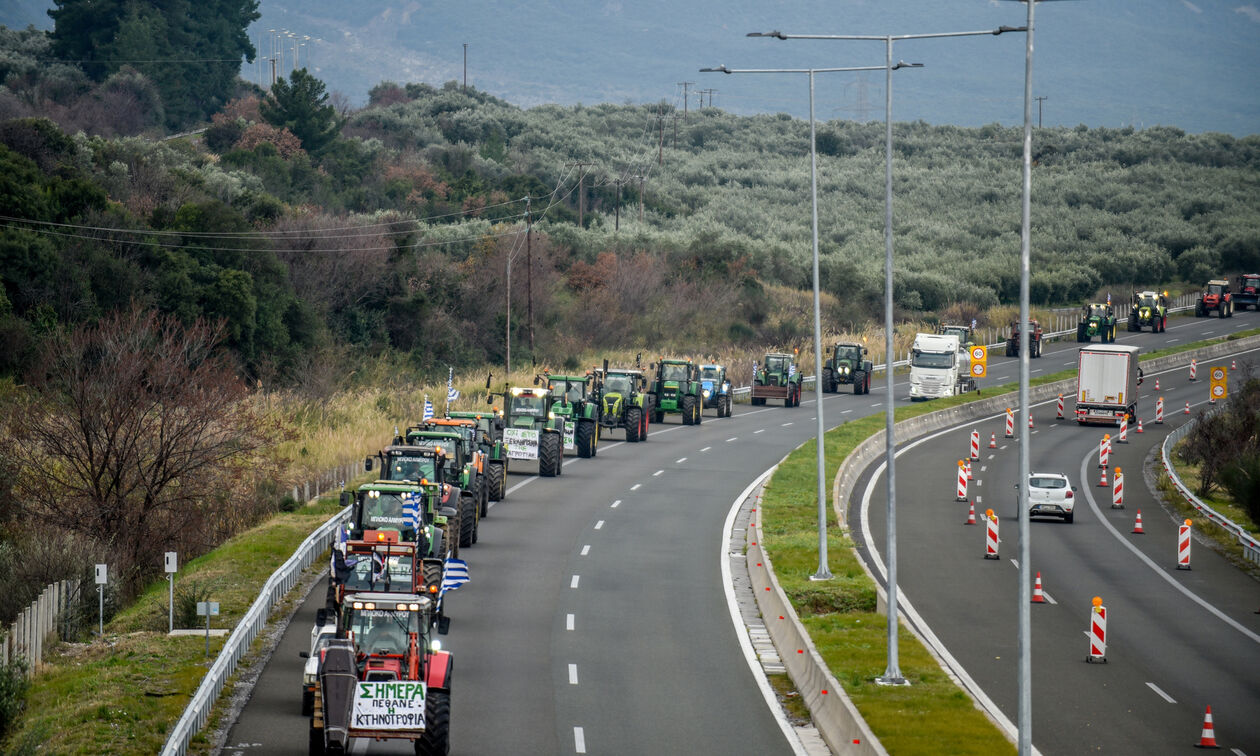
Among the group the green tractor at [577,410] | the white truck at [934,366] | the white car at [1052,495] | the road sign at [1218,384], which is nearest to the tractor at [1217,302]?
the white truck at [934,366]

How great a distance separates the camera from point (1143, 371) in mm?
77500

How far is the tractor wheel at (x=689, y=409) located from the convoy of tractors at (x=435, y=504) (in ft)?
0.19

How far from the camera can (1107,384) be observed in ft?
203

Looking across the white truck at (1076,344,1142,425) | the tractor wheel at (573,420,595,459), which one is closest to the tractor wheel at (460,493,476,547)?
the tractor wheel at (573,420,595,459)

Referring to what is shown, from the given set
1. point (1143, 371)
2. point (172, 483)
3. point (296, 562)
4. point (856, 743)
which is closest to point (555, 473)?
point (172, 483)

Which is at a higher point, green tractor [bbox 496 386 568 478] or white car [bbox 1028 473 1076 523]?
green tractor [bbox 496 386 568 478]

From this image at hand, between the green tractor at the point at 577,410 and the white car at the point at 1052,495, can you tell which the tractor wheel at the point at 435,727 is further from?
the green tractor at the point at 577,410

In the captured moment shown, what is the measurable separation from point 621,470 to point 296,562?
19.5 metres

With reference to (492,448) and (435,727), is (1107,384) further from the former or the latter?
(435,727)

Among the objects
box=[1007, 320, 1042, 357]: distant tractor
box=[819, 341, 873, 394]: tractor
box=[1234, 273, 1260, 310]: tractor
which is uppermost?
box=[1234, 273, 1260, 310]: tractor

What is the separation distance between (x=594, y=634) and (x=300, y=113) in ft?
257

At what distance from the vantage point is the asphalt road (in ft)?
68.3

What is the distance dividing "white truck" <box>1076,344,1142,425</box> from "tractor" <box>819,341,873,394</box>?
1100 cm

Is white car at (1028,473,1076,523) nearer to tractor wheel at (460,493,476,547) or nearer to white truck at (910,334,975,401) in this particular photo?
tractor wheel at (460,493,476,547)
